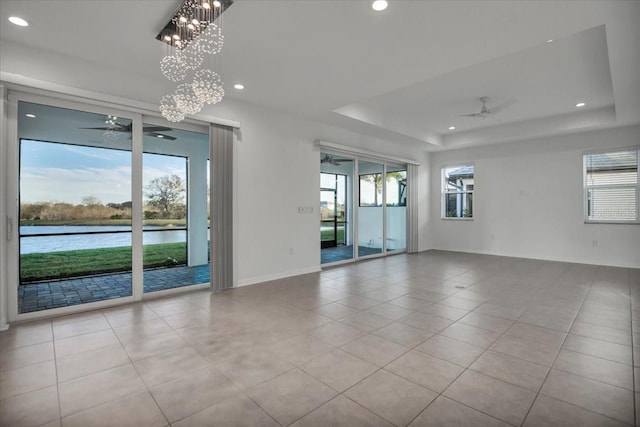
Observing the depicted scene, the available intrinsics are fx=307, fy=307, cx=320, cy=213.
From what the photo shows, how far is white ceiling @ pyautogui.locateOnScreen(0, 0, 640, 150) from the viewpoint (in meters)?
2.73

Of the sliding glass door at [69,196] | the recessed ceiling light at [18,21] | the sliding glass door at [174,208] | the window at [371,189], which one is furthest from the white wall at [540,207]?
the recessed ceiling light at [18,21]

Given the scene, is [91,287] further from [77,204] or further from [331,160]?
[331,160]

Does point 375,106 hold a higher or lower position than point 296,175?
higher

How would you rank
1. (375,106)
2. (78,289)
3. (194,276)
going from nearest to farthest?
(78,289) → (194,276) → (375,106)

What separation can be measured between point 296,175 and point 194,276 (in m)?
2.64

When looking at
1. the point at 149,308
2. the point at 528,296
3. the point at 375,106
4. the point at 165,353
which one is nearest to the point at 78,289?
the point at 149,308

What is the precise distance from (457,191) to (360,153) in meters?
3.87

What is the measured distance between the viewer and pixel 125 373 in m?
2.36

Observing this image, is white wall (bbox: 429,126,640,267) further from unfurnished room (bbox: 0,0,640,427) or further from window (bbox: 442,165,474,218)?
window (bbox: 442,165,474,218)

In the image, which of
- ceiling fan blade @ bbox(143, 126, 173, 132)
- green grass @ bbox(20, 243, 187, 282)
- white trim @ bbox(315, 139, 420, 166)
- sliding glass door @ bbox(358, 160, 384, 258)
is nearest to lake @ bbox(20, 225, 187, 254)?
green grass @ bbox(20, 243, 187, 282)

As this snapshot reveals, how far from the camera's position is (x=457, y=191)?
30.0ft

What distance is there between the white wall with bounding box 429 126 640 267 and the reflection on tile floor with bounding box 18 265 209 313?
7.34 meters

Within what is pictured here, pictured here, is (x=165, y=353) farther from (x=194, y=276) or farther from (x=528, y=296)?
(x=528, y=296)

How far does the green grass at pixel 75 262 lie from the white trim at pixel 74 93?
1871 mm
